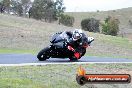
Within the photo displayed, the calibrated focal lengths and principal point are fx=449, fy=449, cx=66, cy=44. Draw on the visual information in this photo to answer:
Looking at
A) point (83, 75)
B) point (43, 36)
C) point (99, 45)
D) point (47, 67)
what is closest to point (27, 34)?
point (43, 36)

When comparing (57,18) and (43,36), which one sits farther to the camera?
(57,18)

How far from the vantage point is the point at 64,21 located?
113500mm

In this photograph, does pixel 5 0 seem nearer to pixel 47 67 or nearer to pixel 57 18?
pixel 57 18

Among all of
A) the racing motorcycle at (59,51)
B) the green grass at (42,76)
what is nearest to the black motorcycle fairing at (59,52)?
the racing motorcycle at (59,51)

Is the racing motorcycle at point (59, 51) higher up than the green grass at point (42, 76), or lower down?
lower down

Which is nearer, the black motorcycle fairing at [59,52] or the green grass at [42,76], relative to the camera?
the green grass at [42,76]

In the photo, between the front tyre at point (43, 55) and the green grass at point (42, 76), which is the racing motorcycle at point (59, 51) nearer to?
the front tyre at point (43, 55)

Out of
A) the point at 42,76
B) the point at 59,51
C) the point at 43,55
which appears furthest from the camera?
the point at 59,51

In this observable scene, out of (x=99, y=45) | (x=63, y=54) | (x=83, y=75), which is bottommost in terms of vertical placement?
(x=99, y=45)

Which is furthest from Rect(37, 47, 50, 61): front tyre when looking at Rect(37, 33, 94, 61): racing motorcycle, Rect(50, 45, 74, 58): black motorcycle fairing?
Rect(50, 45, 74, 58): black motorcycle fairing

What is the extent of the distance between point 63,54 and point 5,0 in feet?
267

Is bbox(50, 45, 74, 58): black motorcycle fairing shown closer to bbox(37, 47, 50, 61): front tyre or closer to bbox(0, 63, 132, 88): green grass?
bbox(37, 47, 50, 61): front tyre

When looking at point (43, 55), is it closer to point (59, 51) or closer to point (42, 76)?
point (59, 51)

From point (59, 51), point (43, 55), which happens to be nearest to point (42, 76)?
point (43, 55)
